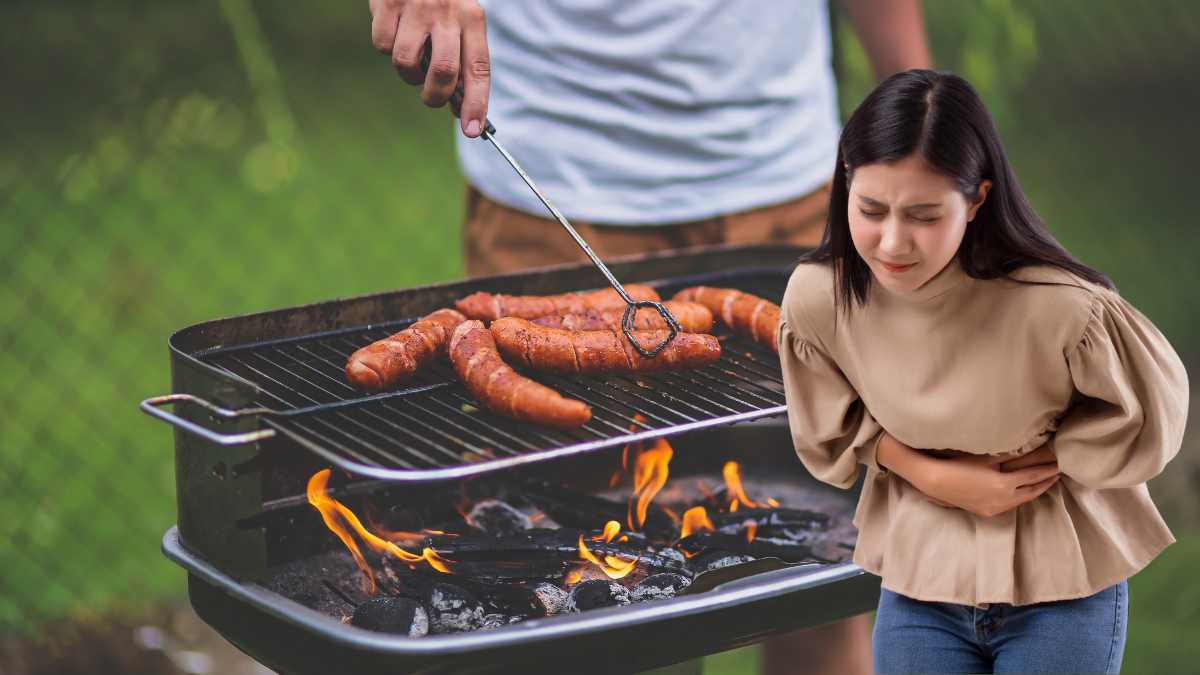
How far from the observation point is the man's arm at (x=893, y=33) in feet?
11.2

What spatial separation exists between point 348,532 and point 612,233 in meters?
1.14

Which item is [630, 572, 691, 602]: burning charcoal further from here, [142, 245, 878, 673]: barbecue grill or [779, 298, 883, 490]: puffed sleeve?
[779, 298, 883, 490]: puffed sleeve

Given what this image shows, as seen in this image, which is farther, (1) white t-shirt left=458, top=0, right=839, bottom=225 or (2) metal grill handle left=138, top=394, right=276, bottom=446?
(1) white t-shirt left=458, top=0, right=839, bottom=225

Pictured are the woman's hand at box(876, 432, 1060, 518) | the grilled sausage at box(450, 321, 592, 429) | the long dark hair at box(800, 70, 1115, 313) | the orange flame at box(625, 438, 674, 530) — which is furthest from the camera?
the orange flame at box(625, 438, 674, 530)

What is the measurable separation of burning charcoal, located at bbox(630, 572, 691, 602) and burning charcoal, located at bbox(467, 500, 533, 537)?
418 mm

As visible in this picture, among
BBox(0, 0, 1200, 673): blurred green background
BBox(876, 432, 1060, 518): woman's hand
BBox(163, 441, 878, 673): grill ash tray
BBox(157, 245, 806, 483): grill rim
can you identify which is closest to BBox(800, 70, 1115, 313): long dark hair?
BBox(876, 432, 1060, 518): woman's hand

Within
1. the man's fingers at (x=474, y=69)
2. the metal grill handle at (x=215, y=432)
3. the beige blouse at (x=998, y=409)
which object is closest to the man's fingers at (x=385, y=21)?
the man's fingers at (x=474, y=69)

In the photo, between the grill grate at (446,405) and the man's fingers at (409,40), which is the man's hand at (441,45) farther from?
the grill grate at (446,405)

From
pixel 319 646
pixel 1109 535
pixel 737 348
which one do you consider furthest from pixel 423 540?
pixel 1109 535

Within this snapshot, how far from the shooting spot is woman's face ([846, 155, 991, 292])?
1796 millimetres

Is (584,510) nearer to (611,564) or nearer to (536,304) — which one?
(611,564)

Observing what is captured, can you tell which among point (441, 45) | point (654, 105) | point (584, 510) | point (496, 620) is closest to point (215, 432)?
point (496, 620)

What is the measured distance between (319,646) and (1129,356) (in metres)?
1.30

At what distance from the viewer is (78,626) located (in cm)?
465
